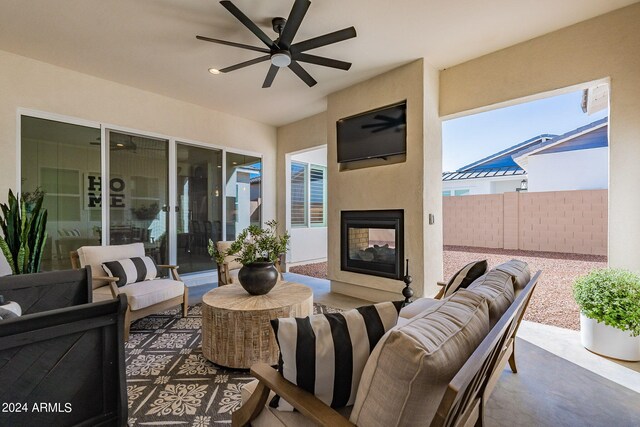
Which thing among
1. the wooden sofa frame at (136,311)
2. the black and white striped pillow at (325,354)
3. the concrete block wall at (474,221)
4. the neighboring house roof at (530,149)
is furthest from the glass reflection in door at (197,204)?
the concrete block wall at (474,221)

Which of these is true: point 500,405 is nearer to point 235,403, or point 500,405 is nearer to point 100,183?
point 235,403

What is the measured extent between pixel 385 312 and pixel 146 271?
303 centimetres

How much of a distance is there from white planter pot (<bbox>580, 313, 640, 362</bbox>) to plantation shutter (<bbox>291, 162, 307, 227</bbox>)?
4.99 m

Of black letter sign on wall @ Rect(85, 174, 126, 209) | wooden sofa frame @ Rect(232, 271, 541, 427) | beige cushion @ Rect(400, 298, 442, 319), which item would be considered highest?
black letter sign on wall @ Rect(85, 174, 126, 209)

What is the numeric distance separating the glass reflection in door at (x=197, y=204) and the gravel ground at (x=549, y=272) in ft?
6.20

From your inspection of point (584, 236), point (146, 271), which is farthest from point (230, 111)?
point (584, 236)

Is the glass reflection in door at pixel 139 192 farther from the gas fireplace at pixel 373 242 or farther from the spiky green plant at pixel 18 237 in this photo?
the gas fireplace at pixel 373 242

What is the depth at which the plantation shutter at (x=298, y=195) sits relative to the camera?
658 centimetres

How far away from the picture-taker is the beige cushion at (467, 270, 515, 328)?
1.21 metres

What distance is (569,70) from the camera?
277 centimetres

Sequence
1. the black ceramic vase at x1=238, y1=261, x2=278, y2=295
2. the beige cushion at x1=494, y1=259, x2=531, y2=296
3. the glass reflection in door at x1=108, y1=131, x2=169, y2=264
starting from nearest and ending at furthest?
the beige cushion at x1=494, y1=259, x2=531, y2=296 < the black ceramic vase at x1=238, y1=261, x2=278, y2=295 < the glass reflection in door at x1=108, y1=131, x2=169, y2=264

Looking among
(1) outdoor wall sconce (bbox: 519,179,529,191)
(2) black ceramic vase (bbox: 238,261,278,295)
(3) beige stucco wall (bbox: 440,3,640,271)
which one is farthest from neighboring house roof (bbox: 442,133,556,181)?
(2) black ceramic vase (bbox: 238,261,278,295)

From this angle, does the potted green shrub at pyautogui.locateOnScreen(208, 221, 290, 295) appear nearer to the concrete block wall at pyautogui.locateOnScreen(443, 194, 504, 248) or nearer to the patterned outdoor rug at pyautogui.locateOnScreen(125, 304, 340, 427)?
the patterned outdoor rug at pyautogui.locateOnScreen(125, 304, 340, 427)

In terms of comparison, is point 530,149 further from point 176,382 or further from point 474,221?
point 176,382
